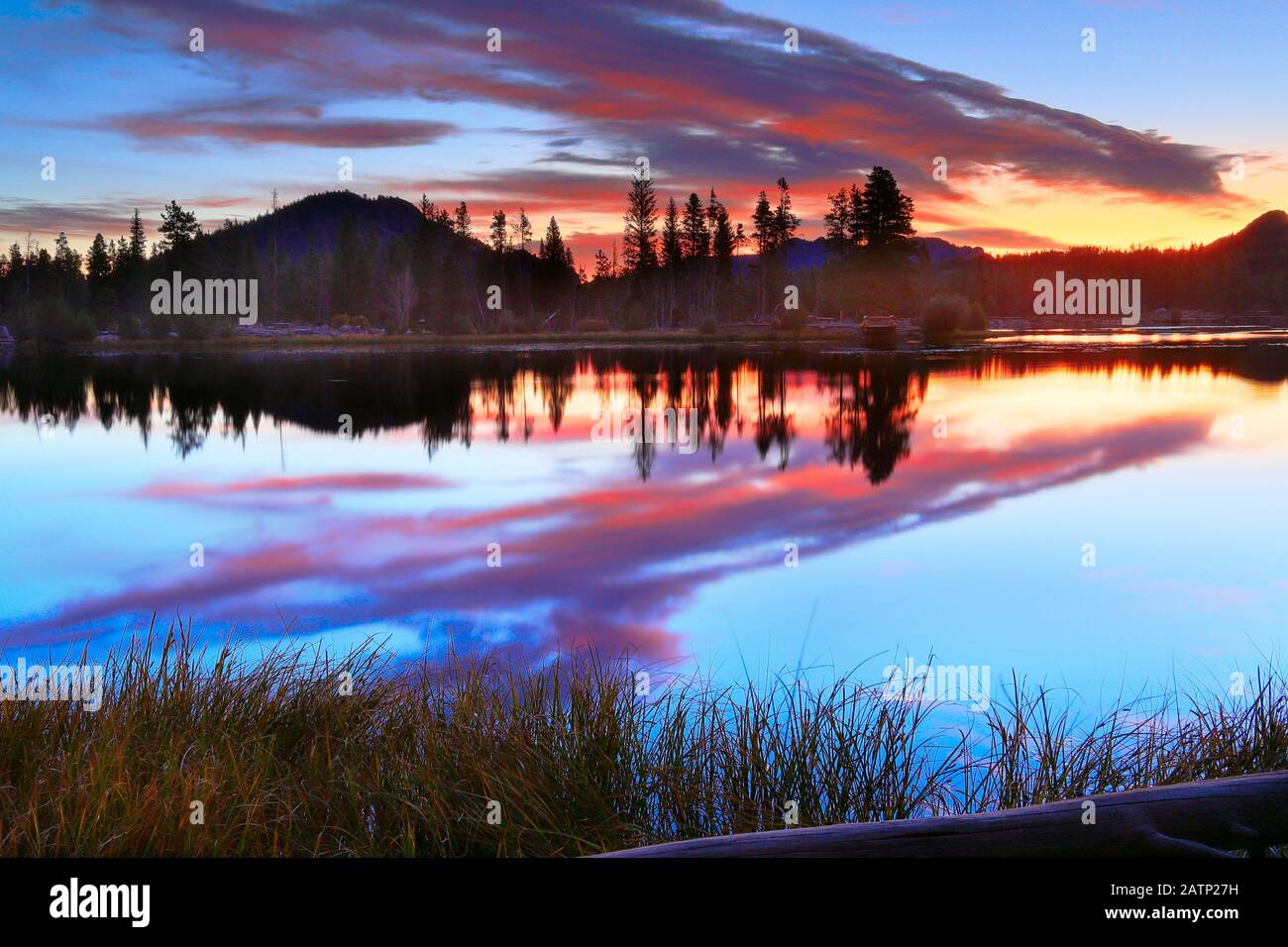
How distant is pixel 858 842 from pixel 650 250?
105 m

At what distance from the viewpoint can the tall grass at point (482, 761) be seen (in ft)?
17.2

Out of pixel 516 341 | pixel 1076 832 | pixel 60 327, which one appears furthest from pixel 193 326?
pixel 1076 832

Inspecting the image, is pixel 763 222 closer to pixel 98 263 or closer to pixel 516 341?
pixel 516 341

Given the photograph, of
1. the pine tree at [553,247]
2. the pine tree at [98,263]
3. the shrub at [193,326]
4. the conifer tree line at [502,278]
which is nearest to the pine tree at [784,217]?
the conifer tree line at [502,278]

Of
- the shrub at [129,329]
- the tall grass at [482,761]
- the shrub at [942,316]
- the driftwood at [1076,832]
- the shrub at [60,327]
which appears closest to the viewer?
the driftwood at [1076,832]

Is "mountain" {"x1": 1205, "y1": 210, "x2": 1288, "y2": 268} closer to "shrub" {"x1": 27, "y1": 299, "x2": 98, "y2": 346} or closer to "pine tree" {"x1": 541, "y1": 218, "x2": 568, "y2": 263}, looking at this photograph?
"pine tree" {"x1": 541, "y1": 218, "x2": 568, "y2": 263}

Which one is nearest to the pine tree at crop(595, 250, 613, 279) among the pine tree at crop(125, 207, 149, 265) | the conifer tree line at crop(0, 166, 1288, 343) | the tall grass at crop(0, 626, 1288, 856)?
the conifer tree line at crop(0, 166, 1288, 343)

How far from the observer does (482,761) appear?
5.90 meters

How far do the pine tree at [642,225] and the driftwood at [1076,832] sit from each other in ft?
333

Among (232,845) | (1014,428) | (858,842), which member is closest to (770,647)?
(232,845)

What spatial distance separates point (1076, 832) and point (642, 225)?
104 metres

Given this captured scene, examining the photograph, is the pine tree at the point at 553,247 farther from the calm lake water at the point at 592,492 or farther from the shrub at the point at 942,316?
the calm lake water at the point at 592,492

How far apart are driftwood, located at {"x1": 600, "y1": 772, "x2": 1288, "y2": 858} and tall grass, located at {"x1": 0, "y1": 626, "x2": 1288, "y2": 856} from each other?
7.54ft
